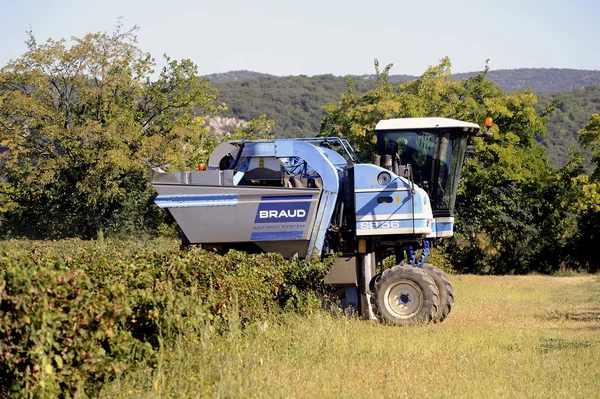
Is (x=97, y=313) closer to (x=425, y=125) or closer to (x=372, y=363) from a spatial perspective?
(x=372, y=363)

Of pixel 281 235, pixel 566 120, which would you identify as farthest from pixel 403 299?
pixel 566 120

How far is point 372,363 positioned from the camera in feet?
31.8

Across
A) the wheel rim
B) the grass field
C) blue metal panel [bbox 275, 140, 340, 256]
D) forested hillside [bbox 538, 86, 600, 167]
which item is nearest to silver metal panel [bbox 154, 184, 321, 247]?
blue metal panel [bbox 275, 140, 340, 256]

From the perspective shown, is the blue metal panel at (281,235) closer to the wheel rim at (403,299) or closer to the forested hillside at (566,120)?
the wheel rim at (403,299)

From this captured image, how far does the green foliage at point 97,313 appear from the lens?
645cm

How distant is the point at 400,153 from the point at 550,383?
7.78 m

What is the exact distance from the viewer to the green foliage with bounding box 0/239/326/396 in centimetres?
645

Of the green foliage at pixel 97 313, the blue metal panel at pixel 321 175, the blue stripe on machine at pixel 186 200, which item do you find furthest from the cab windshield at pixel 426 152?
the green foliage at pixel 97 313

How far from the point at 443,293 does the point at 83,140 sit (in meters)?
22.8

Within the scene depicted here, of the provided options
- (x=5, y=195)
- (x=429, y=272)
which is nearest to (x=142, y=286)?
(x=429, y=272)

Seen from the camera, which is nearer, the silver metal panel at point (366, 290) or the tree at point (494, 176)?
the silver metal panel at point (366, 290)

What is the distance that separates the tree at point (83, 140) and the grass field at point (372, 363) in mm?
22239

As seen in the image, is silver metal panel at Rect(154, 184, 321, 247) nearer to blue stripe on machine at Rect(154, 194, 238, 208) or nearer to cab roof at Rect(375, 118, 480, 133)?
blue stripe on machine at Rect(154, 194, 238, 208)

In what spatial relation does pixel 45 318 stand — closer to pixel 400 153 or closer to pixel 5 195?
pixel 400 153
